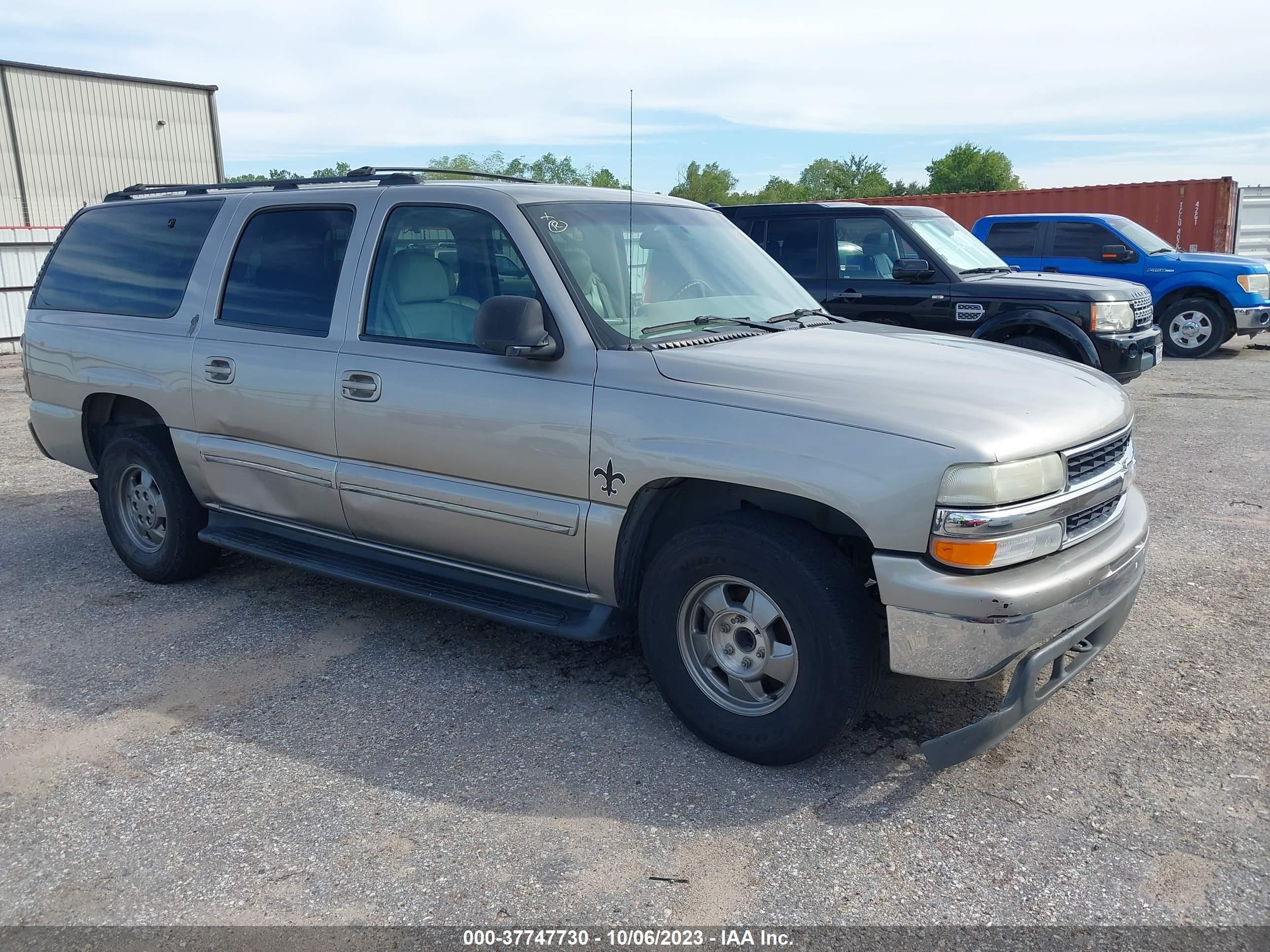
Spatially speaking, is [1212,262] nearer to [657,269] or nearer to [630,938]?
[657,269]

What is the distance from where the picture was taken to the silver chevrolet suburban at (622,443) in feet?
10.2

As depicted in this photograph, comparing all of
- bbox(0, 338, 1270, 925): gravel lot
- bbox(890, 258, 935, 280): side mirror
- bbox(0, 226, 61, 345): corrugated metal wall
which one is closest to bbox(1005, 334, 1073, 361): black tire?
bbox(890, 258, 935, 280): side mirror

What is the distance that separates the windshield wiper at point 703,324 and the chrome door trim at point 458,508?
2.51 feet

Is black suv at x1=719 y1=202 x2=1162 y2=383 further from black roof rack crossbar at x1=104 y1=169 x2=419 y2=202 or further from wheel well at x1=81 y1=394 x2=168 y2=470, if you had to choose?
wheel well at x1=81 y1=394 x2=168 y2=470

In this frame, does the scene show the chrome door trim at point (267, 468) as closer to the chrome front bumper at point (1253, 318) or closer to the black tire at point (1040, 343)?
the black tire at point (1040, 343)

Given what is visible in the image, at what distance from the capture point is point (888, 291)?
9.26 m

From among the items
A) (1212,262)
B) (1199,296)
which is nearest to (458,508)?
(1212,262)

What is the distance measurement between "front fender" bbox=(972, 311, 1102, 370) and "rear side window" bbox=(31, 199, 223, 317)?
640cm

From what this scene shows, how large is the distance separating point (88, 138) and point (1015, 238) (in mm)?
23874

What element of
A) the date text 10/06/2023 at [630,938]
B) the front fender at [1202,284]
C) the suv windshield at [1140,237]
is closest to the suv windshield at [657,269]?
the date text 10/06/2023 at [630,938]

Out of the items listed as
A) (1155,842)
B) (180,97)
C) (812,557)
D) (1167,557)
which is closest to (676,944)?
(812,557)

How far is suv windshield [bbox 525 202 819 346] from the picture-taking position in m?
3.90

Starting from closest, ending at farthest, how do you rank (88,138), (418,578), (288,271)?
(418,578), (288,271), (88,138)

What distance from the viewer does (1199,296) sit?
1441 cm
